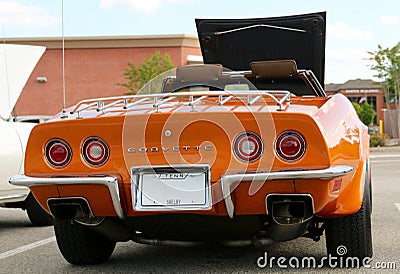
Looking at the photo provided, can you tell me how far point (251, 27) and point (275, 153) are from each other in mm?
3612

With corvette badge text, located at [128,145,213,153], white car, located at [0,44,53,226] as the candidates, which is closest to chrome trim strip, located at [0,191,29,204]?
white car, located at [0,44,53,226]

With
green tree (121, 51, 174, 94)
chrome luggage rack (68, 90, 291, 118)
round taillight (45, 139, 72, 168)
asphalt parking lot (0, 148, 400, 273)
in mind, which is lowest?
asphalt parking lot (0, 148, 400, 273)

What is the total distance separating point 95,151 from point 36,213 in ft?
A: 10.8

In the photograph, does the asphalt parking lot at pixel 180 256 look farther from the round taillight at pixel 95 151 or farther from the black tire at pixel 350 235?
the round taillight at pixel 95 151

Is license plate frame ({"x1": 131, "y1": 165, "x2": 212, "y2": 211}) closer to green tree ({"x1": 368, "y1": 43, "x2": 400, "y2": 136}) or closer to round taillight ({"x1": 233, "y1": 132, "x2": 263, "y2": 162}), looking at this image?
round taillight ({"x1": 233, "y1": 132, "x2": 263, "y2": 162})

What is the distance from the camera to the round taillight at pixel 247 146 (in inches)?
152

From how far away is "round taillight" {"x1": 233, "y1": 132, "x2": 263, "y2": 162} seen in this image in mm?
3861

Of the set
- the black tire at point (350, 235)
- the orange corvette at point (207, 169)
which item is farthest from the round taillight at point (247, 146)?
the black tire at point (350, 235)

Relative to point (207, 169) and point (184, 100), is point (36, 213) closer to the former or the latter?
point (184, 100)

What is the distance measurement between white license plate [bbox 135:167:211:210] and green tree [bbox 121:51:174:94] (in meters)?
31.0

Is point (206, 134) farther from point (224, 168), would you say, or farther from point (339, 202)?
point (339, 202)

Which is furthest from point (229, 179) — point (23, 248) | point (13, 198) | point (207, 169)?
point (13, 198)

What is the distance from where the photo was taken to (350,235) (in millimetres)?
4312

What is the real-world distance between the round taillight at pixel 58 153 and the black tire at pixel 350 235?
158 centimetres
